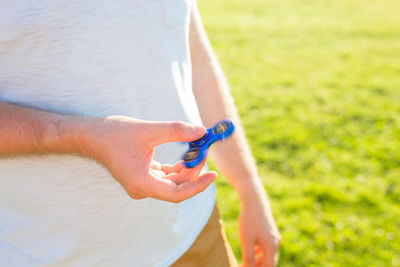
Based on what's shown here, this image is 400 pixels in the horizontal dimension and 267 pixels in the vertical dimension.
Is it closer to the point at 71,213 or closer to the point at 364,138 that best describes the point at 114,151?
the point at 71,213

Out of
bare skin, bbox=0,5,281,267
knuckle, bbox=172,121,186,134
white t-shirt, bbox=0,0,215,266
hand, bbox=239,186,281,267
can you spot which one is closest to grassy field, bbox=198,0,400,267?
hand, bbox=239,186,281,267

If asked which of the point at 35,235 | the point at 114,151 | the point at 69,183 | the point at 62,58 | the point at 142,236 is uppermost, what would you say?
the point at 62,58

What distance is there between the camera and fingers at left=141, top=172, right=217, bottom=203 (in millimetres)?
1061

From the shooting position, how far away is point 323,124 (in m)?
5.80

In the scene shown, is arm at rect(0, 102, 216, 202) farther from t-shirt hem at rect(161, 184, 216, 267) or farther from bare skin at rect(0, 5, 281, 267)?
t-shirt hem at rect(161, 184, 216, 267)

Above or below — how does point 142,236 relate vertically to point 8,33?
below

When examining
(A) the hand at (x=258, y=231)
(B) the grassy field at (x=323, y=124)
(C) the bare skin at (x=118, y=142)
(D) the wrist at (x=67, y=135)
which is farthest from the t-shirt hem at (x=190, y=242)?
(B) the grassy field at (x=323, y=124)

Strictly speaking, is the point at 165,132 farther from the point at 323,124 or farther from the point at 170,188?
the point at 323,124

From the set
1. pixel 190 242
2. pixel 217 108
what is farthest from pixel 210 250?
pixel 217 108

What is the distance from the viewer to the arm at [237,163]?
6.10ft

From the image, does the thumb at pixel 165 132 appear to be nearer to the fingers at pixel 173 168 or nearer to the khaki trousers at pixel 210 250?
the fingers at pixel 173 168

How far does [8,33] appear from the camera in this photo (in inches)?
48.5

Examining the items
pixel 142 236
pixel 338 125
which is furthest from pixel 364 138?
pixel 142 236

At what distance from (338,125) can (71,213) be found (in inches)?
195
